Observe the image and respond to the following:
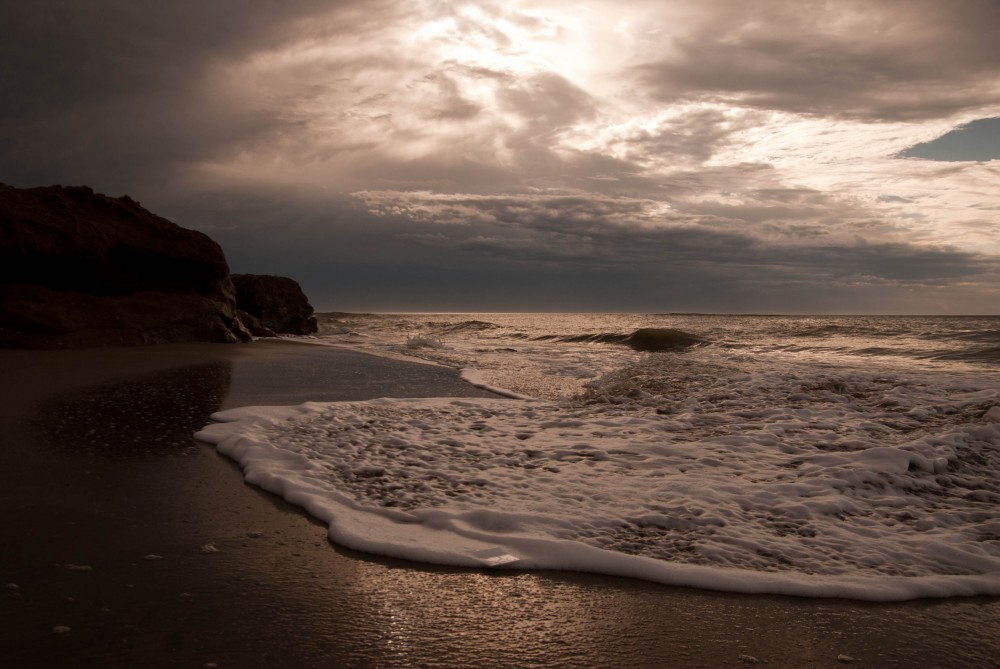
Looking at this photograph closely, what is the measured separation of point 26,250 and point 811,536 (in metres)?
12.7

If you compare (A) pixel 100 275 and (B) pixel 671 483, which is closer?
(B) pixel 671 483

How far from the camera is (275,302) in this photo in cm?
2177

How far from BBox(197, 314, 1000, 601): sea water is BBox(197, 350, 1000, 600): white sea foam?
0.05 ft

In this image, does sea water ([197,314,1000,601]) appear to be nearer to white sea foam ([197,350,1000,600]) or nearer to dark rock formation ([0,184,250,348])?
white sea foam ([197,350,1000,600])

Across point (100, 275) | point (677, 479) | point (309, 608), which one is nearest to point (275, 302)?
point (100, 275)

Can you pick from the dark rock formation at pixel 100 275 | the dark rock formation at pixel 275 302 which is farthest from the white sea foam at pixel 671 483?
the dark rock formation at pixel 275 302

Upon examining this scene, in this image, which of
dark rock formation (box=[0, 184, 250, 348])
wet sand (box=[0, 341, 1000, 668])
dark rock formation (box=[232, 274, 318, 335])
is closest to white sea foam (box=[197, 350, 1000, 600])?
wet sand (box=[0, 341, 1000, 668])

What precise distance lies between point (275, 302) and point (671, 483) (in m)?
19.7

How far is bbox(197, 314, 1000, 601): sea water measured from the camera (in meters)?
3.01

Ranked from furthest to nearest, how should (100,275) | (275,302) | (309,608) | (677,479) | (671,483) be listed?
(275,302) → (100,275) → (677,479) → (671,483) → (309,608)

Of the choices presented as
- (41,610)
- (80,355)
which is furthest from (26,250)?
(41,610)

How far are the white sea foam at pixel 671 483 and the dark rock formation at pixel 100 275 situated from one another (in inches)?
283

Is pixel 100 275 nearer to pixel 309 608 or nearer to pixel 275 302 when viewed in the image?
pixel 275 302

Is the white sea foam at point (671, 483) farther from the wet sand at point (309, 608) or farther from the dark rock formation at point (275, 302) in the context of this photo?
the dark rock formation at point (275, 302)
